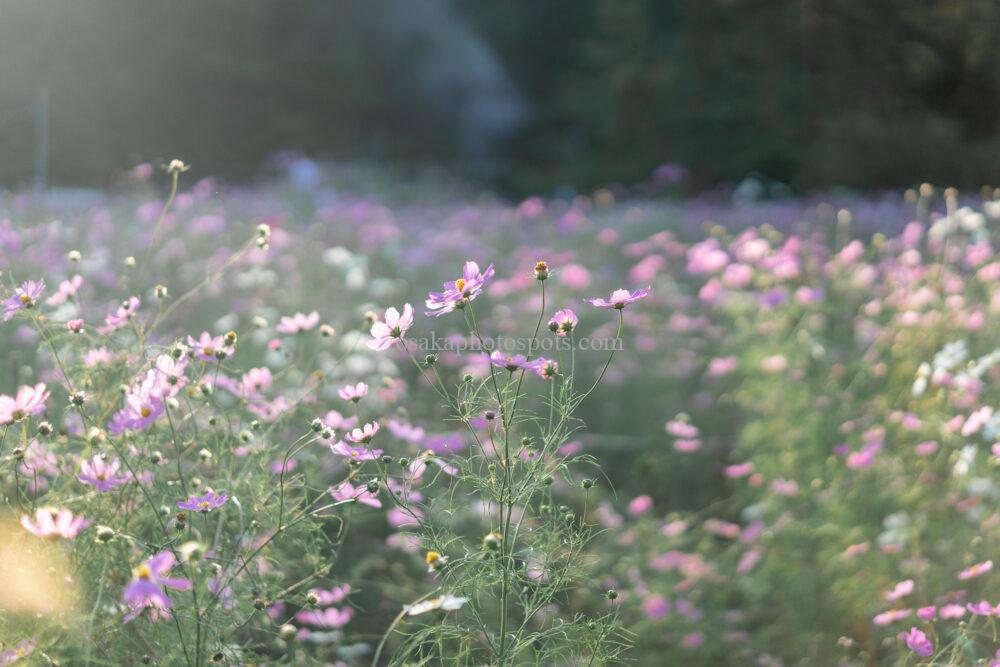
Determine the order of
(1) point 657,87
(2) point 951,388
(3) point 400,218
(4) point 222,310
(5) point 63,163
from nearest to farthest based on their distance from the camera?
1. (2) point 951,388
2. (4) point 222,310
3. (3) point 400,218
4. (1) point 657,87
5. (5) point 63,163

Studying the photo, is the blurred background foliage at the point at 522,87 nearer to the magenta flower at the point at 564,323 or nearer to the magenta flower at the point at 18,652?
the magenta flower at the point at 564,323

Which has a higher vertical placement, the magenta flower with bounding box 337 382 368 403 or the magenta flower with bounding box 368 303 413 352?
the magenta flower with bounding box 368 303 413 352

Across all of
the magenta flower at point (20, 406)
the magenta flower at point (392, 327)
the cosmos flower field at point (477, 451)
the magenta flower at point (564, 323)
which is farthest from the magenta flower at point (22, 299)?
the magenta flower at point (564, 323)

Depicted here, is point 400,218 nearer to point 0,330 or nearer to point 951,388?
point 0,330

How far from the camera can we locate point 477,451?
220cm

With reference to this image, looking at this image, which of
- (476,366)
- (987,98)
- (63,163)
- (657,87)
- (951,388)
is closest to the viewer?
(951,388)

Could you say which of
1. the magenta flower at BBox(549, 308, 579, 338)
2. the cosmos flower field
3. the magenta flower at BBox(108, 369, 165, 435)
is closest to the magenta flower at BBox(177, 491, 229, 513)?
the cosmos flower field

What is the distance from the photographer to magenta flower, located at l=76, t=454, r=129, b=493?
3.77 feet

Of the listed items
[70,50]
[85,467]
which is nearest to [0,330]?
[85,467]

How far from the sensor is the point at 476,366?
281 centimetres

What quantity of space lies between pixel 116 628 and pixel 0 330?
5.67 ft

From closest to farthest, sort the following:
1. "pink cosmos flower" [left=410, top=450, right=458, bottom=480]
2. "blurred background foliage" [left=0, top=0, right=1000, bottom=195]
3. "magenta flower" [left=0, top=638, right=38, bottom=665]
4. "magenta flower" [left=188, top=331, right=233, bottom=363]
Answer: "magenta flower" [left=0, top=638, right=38, bottom=665] < "pink cosmos flower" [left=410, top=450, right=458, bottom=480] < "magenta flower" [left=188, top=331, right=233, bottom=363] < "blurred background foliage" [left=0, top=0, right=1000, bottom=195]

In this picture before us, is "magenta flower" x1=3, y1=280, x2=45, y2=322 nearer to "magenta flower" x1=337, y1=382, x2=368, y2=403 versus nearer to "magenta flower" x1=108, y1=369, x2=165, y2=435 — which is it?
"magenta flower" x1=108, y1=369, x2=165, y2=435

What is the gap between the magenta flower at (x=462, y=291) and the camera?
A: 116 centimetres
